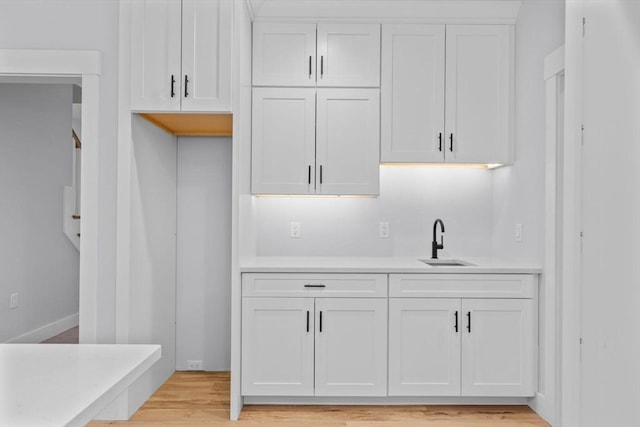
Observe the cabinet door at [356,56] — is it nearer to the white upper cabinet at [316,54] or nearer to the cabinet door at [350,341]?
the white upper cabinet at [316,54]

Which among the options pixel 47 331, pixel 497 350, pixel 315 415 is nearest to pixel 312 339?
pixel 315 415

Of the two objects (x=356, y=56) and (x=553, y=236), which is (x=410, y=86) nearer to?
(x=356, y=56)

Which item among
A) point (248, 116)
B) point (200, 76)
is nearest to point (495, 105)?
point (248, 116)

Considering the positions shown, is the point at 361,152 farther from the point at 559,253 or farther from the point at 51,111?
the point at 51,111

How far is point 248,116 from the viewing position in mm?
2979

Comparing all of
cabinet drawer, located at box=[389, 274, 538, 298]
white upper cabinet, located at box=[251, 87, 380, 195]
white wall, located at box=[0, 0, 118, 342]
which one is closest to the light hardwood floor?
white wall, located at box=[0, 0, 118, 342]

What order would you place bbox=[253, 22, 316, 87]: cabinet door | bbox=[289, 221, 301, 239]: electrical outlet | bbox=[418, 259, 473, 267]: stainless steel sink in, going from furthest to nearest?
bbox=[289, 221, 301, 239]: electrical outlet, bbox=[418, 259, 473, 267]: stainless steel sink, bbox=[253, 22, 316, 87]: cabinet door

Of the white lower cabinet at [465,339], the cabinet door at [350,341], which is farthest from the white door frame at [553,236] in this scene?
the cabinet door at [350,341]

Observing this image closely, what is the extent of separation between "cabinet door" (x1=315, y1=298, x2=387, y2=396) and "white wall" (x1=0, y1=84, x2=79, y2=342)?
2709 millimetres

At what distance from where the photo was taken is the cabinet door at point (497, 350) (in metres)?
2.75

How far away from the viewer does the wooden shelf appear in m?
2.81

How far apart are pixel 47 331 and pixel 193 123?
8.51 ft

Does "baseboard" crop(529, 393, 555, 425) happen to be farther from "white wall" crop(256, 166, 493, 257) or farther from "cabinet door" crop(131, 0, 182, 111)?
"cabinet door" crop(131, 0, 182, 111)

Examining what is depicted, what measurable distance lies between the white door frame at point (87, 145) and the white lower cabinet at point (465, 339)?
5.76ft
